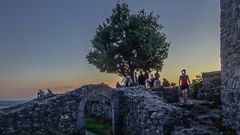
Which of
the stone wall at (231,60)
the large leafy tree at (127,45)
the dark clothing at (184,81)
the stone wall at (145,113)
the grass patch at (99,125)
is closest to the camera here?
the stone wall at (231,60)

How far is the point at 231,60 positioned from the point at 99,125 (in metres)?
13.3

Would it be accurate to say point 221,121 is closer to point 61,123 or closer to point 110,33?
point 61,123

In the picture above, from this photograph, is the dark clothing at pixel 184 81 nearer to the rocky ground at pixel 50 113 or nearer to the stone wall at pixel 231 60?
the rocky ground at pixel 50 113

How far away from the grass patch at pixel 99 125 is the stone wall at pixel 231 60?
1045 centimetres

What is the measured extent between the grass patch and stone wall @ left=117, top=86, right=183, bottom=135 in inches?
50.5

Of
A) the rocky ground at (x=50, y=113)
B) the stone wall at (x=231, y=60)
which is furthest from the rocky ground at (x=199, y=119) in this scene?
the stone wall at (x=231, y=60)

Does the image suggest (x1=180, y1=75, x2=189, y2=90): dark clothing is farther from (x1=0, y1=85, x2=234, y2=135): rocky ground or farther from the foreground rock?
the foreground rock

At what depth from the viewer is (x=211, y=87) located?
2088 cm

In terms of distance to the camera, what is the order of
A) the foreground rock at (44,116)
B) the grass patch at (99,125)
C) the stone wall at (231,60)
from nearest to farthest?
the stone wall at (231,60), the foreground rock at (44,116), the grass patch at (99,125)

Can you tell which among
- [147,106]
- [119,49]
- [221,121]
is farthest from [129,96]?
[119,49]

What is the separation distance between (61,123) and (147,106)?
6.16 meters

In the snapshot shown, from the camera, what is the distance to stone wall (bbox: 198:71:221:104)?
20386 millimetres

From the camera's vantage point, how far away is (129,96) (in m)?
22.5

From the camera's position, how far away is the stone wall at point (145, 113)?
50.3 feet
